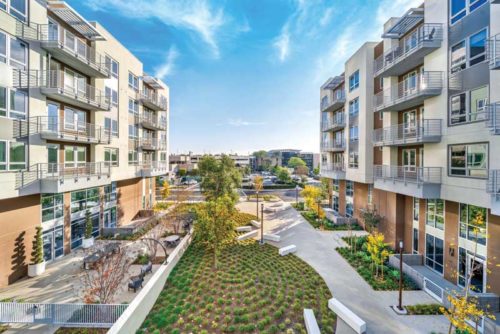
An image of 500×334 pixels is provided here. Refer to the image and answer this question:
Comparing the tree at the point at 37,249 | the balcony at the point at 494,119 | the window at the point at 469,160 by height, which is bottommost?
the tree at the point at 37,249

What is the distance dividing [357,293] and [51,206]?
19.0 meters

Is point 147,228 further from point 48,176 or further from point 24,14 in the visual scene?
point 24,14

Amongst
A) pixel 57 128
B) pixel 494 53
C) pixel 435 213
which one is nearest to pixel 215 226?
pixel 57 128

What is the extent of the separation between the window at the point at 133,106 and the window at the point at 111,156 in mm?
5024

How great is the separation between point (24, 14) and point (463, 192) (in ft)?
80.1

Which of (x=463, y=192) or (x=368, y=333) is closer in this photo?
(x=368, y=333)

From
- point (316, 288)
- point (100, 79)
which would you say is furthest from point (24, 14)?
point (316, 288)

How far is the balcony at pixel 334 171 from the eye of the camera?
24.1m

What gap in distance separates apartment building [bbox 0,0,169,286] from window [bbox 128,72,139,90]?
0.65ft

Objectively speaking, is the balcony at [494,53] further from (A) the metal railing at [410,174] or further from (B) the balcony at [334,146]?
(B) the balcony at [334,146]

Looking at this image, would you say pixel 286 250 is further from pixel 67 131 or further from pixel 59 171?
pixel 67 131

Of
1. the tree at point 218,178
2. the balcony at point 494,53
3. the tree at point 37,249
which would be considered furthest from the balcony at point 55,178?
the balcony at point 494,53

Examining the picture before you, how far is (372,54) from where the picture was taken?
19.4 metres

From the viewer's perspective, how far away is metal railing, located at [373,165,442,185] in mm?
12547
